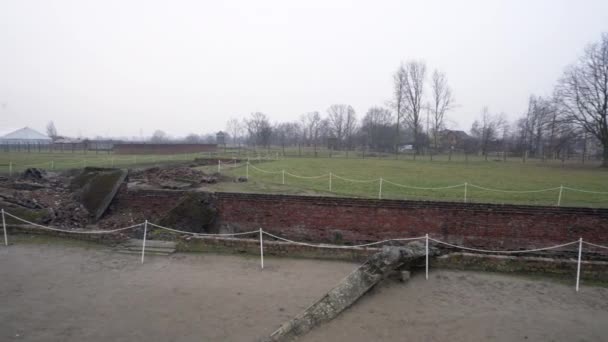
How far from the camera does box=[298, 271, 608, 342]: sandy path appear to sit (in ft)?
14.5

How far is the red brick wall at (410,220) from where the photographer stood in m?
8.27

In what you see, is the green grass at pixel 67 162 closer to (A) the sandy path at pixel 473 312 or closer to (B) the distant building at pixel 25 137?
(A) the sandy path at pixel 473 312

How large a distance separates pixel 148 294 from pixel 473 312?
5261 mm

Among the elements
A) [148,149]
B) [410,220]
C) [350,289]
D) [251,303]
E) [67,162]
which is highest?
[148,149]

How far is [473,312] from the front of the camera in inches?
198

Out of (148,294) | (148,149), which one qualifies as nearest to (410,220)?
(148,294)

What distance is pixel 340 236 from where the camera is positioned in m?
9.39

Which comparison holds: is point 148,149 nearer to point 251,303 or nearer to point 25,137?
point 251,303

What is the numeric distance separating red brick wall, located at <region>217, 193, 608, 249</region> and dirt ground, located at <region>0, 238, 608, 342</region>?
2462mm

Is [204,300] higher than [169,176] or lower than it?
lower

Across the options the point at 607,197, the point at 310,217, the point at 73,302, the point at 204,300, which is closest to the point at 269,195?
the point at 310,217

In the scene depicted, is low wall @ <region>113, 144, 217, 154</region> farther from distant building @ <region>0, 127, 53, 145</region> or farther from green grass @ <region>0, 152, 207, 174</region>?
distant building @ <region>0, 127, 53, 145</region>

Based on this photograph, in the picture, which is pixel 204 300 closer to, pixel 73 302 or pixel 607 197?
pixel 73 302

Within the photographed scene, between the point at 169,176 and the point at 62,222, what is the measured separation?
569cm
